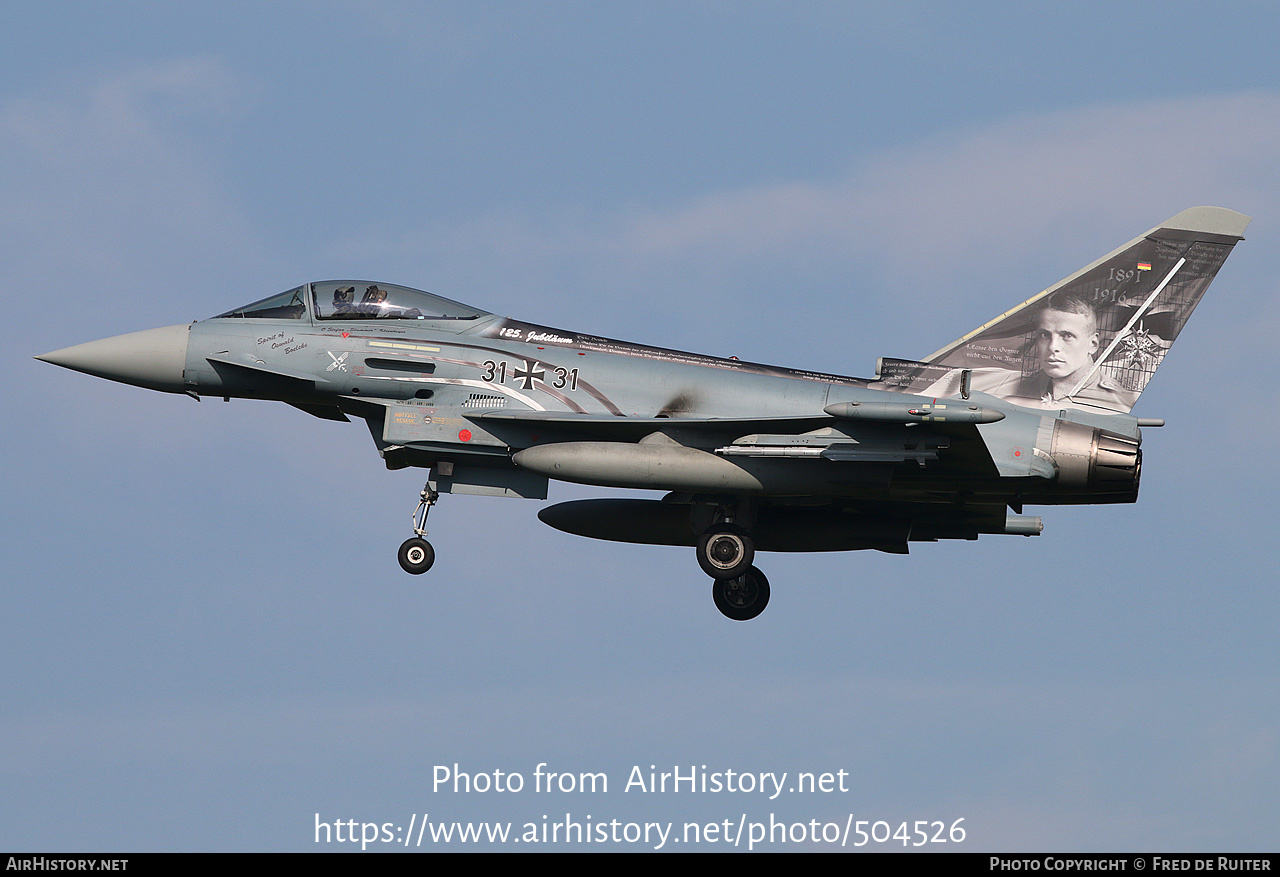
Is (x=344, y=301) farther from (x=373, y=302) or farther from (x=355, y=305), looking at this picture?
(x=373, y=302)

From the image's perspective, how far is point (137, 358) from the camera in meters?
19.6

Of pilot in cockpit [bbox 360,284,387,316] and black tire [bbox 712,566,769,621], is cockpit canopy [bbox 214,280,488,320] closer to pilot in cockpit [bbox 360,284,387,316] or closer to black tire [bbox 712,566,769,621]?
pilot in cockpit [bbox 360,284,387,316]

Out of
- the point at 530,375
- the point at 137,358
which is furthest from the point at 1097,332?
the point at 137,358

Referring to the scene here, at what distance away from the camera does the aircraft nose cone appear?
19.6 m

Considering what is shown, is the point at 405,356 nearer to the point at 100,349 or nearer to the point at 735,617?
the point at 100,349

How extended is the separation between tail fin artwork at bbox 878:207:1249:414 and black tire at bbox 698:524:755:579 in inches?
109

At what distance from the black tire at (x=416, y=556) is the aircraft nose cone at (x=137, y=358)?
3.65 meters

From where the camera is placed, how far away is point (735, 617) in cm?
2131

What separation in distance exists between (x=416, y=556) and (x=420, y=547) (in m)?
0.13

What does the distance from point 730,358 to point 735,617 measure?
392 centimetres

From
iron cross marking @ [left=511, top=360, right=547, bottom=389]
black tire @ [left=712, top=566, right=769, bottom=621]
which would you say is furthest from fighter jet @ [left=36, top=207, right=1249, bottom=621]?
black tire @ [left=712, top=566, right=769, bottom=621]

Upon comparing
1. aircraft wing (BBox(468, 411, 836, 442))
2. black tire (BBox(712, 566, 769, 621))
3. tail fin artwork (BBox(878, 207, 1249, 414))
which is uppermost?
tail fin artwork (BBox(878, 207, 1249, 414))

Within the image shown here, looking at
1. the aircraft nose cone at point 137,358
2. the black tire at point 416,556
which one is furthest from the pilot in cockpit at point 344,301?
the black tire at point 416,556
